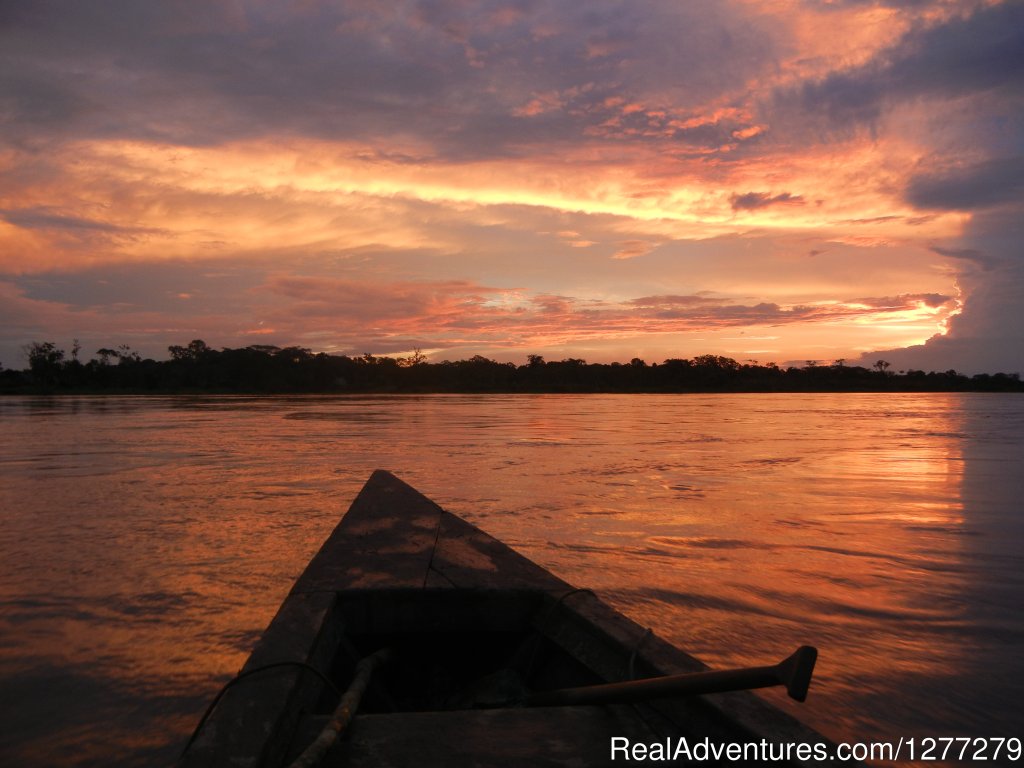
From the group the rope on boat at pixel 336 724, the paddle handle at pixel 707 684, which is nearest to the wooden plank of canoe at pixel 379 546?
the rope on boat at pixel 336 724

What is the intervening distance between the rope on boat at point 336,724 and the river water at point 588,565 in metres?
1.30

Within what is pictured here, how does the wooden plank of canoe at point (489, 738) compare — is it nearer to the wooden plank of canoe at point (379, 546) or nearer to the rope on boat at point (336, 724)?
the rope on boat at point (336, 724)

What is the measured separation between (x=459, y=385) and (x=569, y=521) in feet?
261

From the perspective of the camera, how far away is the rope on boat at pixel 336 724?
6.30ft

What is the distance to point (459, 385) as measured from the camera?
86.9 meters

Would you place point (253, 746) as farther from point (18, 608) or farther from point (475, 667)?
point (18, 608)

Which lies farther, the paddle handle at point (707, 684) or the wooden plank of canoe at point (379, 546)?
the wooden plank of canoe at point (379, 546)

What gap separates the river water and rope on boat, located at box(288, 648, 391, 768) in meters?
1.30

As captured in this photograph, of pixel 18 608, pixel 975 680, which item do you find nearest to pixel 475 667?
pixel 975 680

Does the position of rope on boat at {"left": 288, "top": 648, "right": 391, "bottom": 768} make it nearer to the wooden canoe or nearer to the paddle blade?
the wooden canoe

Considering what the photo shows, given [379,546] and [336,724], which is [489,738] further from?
[379,546]

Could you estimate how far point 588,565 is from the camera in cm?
613

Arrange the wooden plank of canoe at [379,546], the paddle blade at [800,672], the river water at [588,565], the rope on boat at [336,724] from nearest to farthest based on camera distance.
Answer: the paddle blade at [800,672], the rope on boat at [336,724], the wooden plank of canoe at [379,546], the river water at [588,565]

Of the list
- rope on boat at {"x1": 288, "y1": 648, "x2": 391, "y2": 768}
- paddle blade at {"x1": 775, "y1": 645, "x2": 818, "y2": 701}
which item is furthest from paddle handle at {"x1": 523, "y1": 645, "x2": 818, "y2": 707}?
rope on boat at {"x1": 288, "y1": 648, "x2": 391, "y2": 768}
